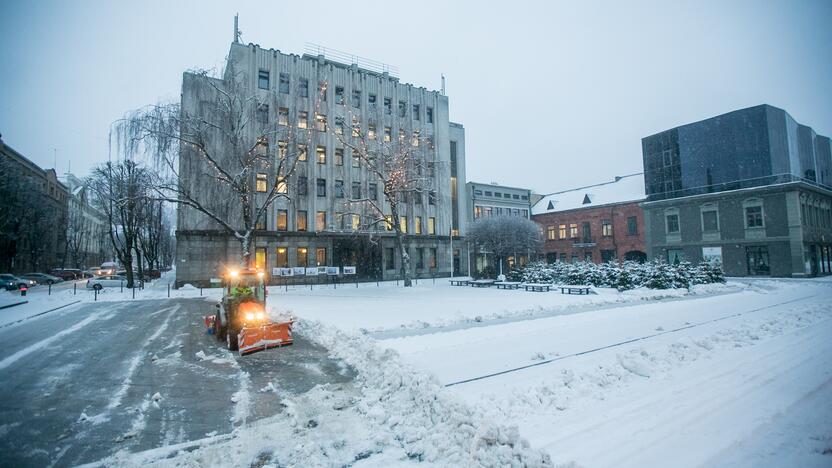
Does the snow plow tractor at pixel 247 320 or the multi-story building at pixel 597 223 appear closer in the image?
the snow plow tractor at pixel 247 320

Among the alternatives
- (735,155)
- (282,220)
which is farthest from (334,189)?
(735,155)

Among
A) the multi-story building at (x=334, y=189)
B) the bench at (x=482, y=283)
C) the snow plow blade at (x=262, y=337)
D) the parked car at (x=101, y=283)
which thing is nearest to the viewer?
the snow plow blade at (x=262, y=337)

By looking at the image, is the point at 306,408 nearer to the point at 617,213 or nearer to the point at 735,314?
the point at 735,314

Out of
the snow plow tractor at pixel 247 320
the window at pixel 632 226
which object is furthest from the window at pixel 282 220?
the window at pixel 632 226

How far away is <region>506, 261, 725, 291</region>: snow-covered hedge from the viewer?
2156cm

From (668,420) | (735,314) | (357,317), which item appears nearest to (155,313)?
(357,317)

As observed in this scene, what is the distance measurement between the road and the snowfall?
15.3 inches

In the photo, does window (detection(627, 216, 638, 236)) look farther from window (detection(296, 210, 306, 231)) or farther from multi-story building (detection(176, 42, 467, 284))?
window (detection(296, 210, 306, 231))

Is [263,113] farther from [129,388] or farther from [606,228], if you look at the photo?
[606,228]

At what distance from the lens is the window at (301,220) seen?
1361 inches

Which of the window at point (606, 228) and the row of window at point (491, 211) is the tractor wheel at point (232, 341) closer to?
the row of window at point (491, 211)

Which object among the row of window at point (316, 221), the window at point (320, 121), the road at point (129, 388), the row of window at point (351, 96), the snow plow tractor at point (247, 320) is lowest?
the road at point (129, 388)

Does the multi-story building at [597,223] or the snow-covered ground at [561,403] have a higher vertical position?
the multi-story building at [597,223]

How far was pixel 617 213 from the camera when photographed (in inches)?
1800
